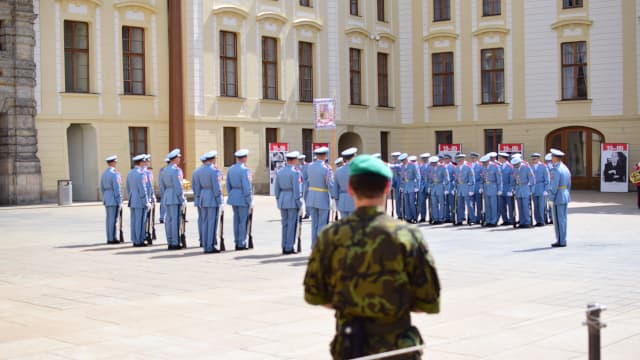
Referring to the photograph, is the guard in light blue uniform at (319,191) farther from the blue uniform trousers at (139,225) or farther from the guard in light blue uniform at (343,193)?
the blue uniform trousers at (139,225)

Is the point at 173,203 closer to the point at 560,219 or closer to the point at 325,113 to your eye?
the point at 560,219

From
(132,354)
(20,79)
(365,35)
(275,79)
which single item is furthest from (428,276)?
(365,35)

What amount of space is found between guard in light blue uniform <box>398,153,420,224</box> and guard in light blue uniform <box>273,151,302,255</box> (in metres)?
8.56

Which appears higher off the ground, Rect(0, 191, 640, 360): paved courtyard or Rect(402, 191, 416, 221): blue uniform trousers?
Rect(402, 191, 416, 221): blue uniform trousers

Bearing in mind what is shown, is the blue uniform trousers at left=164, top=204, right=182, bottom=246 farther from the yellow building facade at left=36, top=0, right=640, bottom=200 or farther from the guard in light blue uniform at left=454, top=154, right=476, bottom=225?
the yellow building facade at left=36, top=0, right=640, bottom=200

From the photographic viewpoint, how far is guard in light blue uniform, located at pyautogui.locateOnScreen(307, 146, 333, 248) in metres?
16.8

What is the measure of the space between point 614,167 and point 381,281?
35.7 m

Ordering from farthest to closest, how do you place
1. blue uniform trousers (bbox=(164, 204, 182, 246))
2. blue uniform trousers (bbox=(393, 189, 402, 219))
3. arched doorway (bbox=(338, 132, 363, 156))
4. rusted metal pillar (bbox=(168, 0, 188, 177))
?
1. arched doorway (bbox=(338, 132, 363, 156))
2. rusted metal pillar (bbox=(168, 0, 188, 177))
3. blue uniform trousers (bbox=(393, 189, 402, 219))
4. blue uniform trousers (bbox=(164, 204, 182, 246))

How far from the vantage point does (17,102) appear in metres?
32.3

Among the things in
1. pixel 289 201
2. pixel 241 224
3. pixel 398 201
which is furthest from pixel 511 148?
pixel 289 201

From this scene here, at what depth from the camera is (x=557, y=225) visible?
688 inches

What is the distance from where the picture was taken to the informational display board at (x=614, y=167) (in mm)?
38000

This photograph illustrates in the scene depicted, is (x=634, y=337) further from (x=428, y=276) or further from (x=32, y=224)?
(x=32, y=224)

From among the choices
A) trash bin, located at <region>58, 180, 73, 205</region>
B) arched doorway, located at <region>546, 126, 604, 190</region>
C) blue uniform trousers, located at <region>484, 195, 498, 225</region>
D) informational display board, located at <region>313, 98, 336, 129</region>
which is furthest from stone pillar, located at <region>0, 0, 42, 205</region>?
arched doorway, located at <region>546, 126, 604, 190</region>
